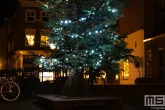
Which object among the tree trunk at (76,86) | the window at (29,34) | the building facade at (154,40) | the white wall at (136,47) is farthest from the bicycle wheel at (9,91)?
the window at (29,34)

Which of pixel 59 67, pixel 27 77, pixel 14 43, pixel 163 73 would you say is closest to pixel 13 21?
pixel 14 43

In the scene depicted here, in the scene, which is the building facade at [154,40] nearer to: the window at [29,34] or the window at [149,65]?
the window at [149,65]

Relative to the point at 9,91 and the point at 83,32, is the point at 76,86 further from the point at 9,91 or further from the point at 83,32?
the point at 9,91

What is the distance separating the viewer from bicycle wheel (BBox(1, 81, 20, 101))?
50.3 ft

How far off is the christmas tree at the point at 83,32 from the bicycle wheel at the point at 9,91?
216cm

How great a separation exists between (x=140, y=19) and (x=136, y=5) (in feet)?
5.63

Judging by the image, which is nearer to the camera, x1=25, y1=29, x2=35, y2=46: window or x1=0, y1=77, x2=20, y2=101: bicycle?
x1=0, y1=77, x2=20, y2=101: bicycle

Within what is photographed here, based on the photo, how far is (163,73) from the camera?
29.1 metres

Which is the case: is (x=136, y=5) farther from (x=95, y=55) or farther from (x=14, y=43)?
(x=14, y=43)

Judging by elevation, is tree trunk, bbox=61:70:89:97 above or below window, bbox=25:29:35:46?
below

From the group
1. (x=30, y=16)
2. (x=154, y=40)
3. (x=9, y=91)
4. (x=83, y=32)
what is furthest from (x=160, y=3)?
(x=30, y=16)

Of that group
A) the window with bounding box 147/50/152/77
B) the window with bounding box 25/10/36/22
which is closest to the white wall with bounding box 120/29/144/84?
the window with bounding box 147/50/152/77

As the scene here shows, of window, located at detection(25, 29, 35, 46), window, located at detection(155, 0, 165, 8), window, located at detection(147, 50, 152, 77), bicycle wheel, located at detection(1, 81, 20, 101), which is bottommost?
bicycle wheel, located at detection(1, 81, 20, 101)

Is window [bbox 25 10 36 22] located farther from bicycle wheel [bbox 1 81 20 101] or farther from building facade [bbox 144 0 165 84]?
bicycle wheel [bbox 1 81 20 101]
